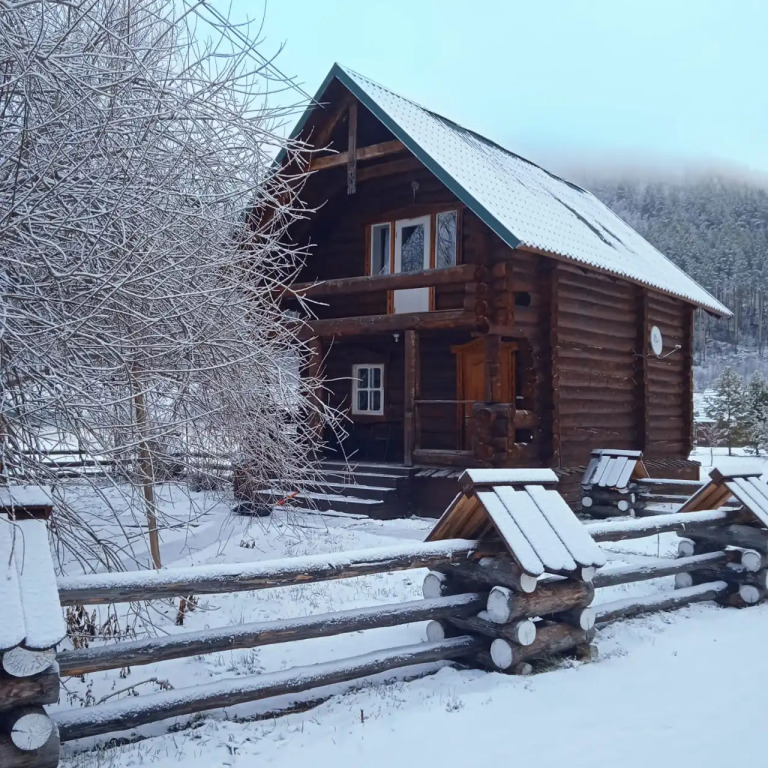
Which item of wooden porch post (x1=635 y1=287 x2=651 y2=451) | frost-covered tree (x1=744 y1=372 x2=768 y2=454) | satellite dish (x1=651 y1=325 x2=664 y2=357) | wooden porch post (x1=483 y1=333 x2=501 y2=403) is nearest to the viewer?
wooden porch post (x1=483 y1=333 x2=501 y2=403)

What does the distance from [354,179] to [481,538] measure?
9038 millimetres

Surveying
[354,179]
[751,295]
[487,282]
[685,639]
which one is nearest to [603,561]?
[685,639]

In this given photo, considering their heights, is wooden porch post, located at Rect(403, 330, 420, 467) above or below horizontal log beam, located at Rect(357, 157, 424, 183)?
below

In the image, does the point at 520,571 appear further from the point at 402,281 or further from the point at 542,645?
the point at 402,281

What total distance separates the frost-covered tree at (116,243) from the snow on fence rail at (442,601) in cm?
93

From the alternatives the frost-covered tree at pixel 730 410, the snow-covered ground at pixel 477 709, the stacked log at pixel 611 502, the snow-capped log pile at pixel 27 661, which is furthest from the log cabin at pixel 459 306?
the frost-covered tree at pixel 730 410

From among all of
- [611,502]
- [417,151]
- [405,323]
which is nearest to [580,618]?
[405,323]

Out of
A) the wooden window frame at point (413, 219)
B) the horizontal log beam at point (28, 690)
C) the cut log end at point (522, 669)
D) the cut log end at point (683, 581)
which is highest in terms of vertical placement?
the wooden window frame at point (413, 219)

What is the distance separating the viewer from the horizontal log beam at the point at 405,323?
1213cm

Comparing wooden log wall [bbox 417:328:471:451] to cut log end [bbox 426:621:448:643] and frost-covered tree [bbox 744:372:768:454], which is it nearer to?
cut log end [bbox 426:621:448:643]

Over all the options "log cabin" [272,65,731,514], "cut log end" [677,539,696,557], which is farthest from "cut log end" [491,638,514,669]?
"log cabin" [272,65,731,514]

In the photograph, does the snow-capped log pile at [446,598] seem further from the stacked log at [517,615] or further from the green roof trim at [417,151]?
the green roof trim at [417,151]

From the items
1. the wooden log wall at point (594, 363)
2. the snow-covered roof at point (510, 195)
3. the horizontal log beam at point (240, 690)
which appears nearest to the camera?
the horizontal log beam at point (240, 690)

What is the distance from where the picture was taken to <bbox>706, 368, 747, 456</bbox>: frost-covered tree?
114 ft
